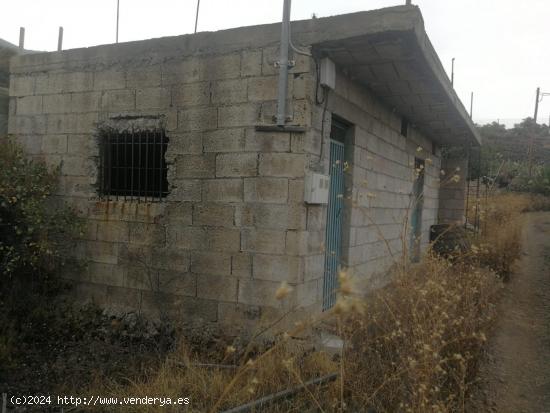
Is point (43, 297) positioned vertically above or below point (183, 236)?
below

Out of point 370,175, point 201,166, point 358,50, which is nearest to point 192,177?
point 201,166

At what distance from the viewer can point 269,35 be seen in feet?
14.2

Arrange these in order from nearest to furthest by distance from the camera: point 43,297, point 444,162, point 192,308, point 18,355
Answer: point 18,355, point 192,308, point 43,297, point 444,162

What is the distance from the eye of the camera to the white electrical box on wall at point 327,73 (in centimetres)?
429

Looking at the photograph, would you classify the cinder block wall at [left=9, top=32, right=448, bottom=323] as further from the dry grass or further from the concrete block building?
the dry grass

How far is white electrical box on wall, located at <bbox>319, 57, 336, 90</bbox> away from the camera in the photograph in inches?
169

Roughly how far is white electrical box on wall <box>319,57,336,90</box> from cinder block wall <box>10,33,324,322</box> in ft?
0.62

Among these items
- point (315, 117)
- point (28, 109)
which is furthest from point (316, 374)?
point (28, 109)

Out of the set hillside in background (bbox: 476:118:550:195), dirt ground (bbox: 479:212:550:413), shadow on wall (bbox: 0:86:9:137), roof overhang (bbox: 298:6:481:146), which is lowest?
dirt ground (bbox: 479:212:550:413)

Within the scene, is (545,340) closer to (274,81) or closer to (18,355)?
(274,81)

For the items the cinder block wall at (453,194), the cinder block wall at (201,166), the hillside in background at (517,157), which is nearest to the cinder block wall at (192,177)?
the cinder block wall at (201,166)

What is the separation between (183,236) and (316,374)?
6.35 feet

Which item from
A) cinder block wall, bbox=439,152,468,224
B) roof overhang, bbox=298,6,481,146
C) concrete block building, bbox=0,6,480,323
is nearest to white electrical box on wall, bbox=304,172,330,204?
concrete block building, bbox=0,6,480,323

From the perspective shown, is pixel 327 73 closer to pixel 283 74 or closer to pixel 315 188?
pixel 283 74
